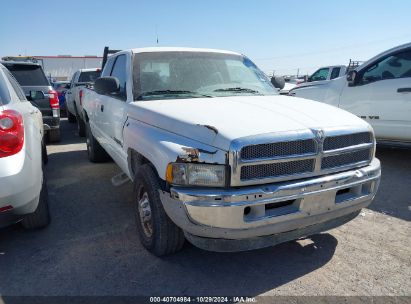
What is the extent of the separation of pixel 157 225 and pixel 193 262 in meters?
0.49

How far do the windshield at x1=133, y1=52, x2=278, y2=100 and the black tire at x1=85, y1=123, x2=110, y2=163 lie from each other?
267 cm

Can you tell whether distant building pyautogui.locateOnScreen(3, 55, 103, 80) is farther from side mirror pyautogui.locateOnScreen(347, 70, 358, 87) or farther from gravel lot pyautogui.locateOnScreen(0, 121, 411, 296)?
gravel lot pyautogui.locateOnScreen(0, 121, 411, 296)

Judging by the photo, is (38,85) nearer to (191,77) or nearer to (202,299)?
(191,77)

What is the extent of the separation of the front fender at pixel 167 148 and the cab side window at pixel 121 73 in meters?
0.78

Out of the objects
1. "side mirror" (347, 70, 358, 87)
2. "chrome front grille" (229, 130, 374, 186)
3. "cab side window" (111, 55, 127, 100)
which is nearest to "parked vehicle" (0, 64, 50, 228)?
"cab side window" (111, 55, 127, 100)

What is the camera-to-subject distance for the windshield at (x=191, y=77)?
374 centimetres

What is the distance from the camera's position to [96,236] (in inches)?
141

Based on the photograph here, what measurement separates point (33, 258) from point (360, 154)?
2.94 m

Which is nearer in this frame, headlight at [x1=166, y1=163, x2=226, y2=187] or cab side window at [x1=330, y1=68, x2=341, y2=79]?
headlight at [x1=166, y1=163, x2=226, y2=187]

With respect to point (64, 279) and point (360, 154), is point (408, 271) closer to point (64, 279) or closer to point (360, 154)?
point (360, 154)

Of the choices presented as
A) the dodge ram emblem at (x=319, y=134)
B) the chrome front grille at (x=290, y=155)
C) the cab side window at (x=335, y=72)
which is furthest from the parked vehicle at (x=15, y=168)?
the cab side window at (x=335, y=72)

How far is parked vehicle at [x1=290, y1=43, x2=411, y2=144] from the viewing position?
18.7 feet

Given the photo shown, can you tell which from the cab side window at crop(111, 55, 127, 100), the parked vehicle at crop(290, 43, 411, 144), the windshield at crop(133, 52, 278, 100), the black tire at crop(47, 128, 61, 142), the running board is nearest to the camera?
the windshield at crop(133, 52, 278, 100)

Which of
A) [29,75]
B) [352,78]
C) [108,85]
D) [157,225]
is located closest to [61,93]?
[29,75]
